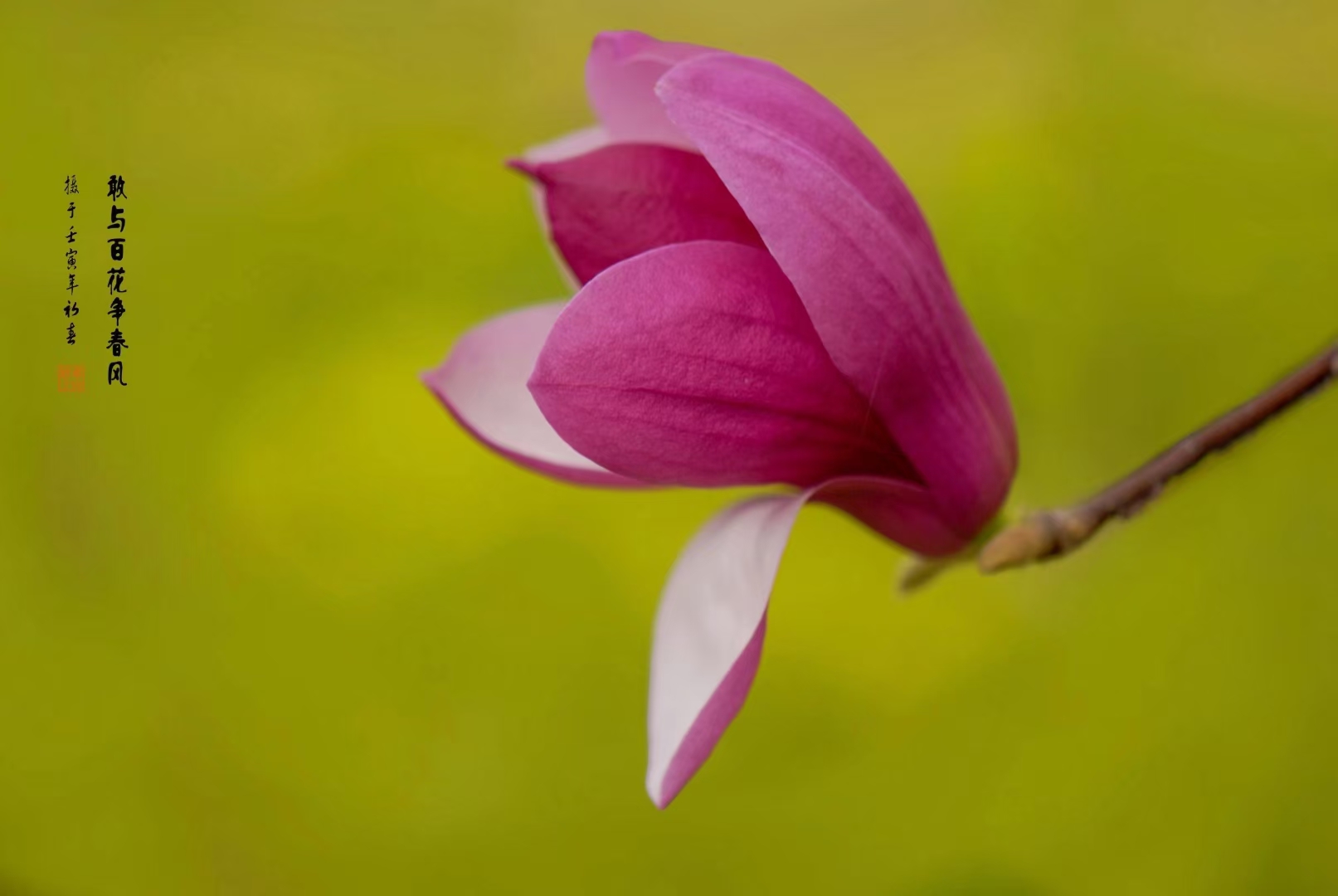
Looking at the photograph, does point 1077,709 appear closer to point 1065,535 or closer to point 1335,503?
point 1335,503

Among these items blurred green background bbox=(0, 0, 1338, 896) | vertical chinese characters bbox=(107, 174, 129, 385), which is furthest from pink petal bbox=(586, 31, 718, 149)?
blurred green background bbox=(0, 0, 1338, 896)

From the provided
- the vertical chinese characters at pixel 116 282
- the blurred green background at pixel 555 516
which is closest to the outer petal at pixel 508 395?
the vertical chinese characters at pixel 116 282

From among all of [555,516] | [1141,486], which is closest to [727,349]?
[1141,486]

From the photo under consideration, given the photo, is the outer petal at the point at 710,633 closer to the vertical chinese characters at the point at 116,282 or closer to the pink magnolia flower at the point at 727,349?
the pink magnolia flower at the point at 727,349

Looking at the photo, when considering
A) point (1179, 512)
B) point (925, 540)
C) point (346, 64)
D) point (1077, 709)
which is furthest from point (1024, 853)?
point (346, 64)

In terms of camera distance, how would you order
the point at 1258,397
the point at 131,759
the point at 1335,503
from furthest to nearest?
the point at 131,759 → the point at 1335,503 → the point at 1258,397

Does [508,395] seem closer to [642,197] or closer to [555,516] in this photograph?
[642,197]

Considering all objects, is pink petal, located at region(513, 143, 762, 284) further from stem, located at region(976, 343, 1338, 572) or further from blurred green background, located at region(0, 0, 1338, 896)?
blurred green background, located at region(0, 0, 1338, 896)
